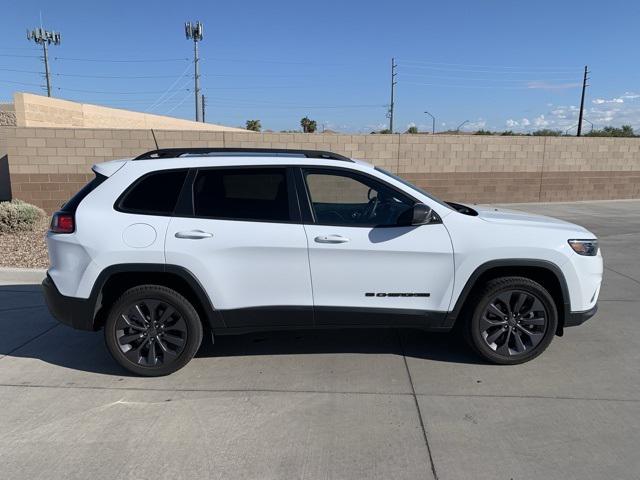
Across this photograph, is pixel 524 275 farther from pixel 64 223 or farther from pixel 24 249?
pixel 24 249

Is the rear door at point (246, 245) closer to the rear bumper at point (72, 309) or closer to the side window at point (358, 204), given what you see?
the side window at point (358, 204)

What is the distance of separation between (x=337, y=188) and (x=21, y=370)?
3.17m

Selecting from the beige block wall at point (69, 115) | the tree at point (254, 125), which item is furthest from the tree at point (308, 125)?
the beige block wall at point (69, 115)

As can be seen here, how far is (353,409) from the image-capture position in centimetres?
366

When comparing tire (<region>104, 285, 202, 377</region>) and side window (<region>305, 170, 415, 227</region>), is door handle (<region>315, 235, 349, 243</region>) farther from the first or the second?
tire (<region>104, 285, 202, 377</region>)

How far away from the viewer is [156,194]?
4125 millimetres

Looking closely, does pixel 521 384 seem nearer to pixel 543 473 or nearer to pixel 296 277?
pixel 543 473

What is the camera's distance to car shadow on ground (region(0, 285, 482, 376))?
458 centimetres

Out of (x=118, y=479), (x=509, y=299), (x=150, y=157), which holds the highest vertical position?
(x=150, y=157)

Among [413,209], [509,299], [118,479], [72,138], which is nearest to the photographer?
[118,479]

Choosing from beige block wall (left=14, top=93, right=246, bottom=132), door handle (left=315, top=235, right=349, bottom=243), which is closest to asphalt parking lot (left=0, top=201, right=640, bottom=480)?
door handle (left=315, top=235, right=349, bottom=243)

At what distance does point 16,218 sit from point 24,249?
1.66 metres

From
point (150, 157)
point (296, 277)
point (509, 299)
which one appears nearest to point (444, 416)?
point (509, 299)

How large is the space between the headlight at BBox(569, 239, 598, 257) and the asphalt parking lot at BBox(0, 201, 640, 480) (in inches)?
37.9
